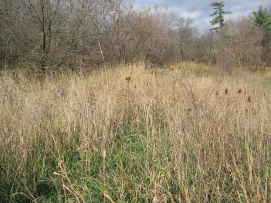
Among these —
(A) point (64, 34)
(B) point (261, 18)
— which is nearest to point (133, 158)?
(A) point (64, 34)

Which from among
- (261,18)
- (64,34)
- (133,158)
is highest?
(261,18)

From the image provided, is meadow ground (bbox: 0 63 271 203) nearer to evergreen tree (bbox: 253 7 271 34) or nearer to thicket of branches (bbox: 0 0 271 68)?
thicket of branches (bbox: 0 0 271 68)

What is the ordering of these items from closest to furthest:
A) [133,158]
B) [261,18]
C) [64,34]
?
[133,158] < [64,34] < [261,18]

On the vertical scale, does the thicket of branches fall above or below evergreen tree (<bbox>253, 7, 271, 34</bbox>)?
below

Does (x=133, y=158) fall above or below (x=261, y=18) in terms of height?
below

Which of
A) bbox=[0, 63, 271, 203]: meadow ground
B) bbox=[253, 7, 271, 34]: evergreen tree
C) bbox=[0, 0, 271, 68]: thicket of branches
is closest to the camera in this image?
bbox=[0, 63, 271, 203]: meadow ground

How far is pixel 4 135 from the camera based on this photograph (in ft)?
6.39

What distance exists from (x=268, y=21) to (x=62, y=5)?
109 feet

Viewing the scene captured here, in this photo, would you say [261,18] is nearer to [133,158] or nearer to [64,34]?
Result: [64,34]

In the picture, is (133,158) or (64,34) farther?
(64,34)

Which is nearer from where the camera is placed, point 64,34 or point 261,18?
point 64,34

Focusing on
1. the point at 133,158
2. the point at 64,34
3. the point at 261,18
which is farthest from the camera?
the point at 261,18

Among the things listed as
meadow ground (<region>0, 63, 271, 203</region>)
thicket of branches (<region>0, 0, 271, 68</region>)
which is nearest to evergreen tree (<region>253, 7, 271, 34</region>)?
thicket of branches (<region>0, 0, 271, 68</region>)

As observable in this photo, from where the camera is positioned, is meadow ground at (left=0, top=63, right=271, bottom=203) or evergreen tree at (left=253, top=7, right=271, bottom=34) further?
Answer: evergreen tree at (left=253, top=7, right=271, bottom=34)
